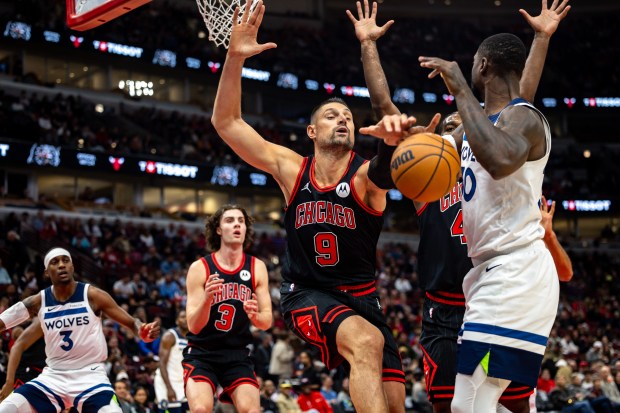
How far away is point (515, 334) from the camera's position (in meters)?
4.25

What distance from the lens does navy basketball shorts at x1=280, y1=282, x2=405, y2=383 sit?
554 centimetres

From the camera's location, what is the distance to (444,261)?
6121 millimetres

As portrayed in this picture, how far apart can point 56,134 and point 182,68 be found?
8.05m

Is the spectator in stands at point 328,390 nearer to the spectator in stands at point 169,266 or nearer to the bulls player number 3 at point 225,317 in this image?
the bulls player number 3 at point 225,317

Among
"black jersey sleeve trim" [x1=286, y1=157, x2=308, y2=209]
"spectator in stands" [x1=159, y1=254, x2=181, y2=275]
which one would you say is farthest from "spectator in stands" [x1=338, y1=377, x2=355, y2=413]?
"black jersey sleeve trim" [x1=286, y1=157, x2=308, y2=209]

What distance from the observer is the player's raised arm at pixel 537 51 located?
5.30 m

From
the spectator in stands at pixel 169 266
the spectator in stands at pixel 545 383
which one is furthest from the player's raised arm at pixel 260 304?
the spectator in stands at pixel 169 266

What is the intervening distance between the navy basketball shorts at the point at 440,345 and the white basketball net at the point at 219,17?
9.44ft

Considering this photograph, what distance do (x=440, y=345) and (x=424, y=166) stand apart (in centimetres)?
200

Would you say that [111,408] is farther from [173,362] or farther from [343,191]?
[343,191]

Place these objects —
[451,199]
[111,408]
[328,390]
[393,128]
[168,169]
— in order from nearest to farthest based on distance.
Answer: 1. [393,128]
2. [451,199]
3. [111,408]
4. [328,390]
5. [168,169]

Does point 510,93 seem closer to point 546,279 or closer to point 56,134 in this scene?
point 546,279

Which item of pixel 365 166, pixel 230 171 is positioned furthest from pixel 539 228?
pixel 230 171

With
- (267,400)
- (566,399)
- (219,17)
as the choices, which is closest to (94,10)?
(219,17)
